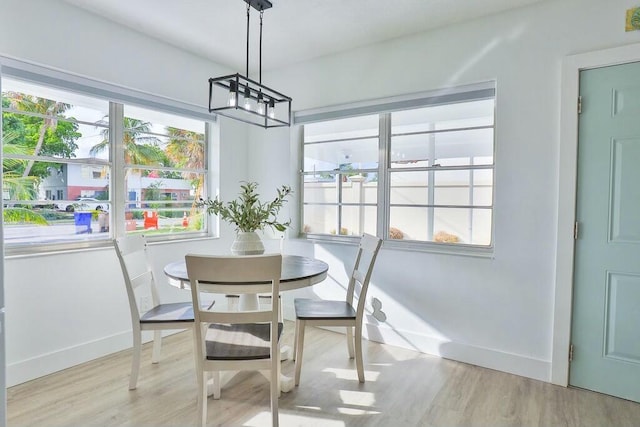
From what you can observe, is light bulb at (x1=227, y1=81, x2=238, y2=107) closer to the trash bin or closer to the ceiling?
the ceiling

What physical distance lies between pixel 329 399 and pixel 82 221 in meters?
2.24

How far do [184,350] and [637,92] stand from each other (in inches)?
142

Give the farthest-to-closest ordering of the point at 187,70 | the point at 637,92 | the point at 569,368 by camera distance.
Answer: the point at 187,70 → the point at 569,368 → the point at 637,92

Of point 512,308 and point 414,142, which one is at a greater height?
point 414,142

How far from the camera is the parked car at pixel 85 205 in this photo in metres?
2.76

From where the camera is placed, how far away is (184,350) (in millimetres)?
3000

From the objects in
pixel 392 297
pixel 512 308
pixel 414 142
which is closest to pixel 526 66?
pixel 414 142

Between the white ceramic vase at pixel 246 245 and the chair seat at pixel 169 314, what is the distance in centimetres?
51

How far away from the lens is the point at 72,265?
8.87 ft

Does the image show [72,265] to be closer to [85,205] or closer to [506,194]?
[85,205]

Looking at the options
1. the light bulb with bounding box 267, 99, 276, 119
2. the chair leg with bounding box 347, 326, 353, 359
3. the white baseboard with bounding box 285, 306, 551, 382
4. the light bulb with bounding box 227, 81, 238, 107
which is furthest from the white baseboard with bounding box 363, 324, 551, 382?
the light bulb with bounding box 227, 81, 238, 107

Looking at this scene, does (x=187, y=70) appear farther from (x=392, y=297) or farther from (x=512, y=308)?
(x=512, y=308)

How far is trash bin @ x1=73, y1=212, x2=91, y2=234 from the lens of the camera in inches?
111

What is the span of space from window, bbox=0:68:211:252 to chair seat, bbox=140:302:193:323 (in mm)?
871
